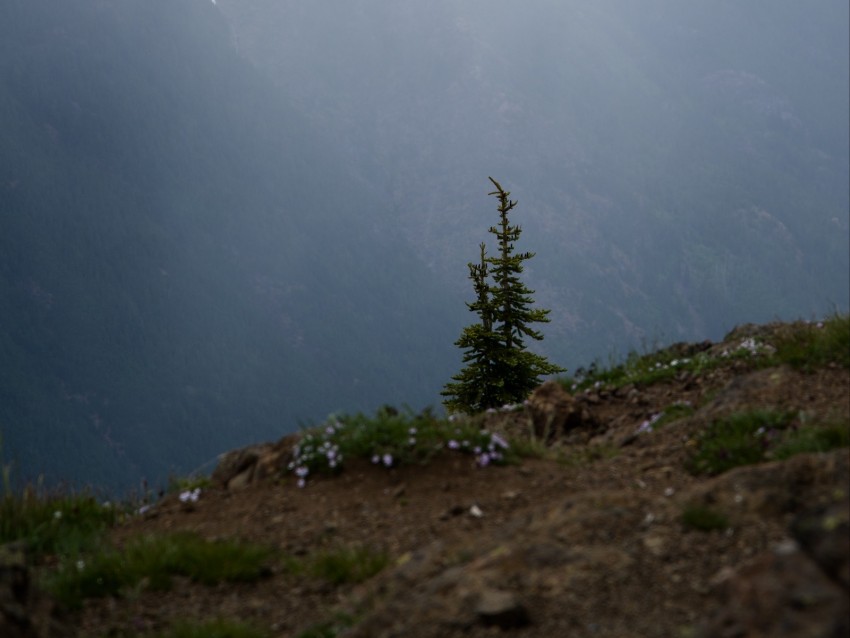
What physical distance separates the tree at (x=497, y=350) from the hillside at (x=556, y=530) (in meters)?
8.06

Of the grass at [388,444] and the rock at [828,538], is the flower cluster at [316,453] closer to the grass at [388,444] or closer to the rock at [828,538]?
the grass at [388,444]

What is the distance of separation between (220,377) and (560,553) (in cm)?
19756

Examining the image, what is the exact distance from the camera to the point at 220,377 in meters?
196

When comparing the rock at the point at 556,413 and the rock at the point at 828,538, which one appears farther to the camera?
the rock at the point at 556,413

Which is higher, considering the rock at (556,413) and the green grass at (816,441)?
the rock at (556,413)

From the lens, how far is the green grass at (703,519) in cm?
537

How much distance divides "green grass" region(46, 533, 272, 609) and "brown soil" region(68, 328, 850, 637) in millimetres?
120

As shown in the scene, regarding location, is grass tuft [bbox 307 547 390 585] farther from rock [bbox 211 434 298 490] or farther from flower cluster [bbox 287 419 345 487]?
rock [bbox 211 434 298 490]

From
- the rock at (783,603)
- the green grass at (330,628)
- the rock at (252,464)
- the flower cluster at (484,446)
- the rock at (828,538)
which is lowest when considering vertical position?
the rock at (783,603)

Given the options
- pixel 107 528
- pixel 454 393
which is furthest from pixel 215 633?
pixel 454 393

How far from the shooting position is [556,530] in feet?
18.2

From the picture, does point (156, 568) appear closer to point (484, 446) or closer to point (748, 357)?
point (484, 446)

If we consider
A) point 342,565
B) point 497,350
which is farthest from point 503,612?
point 497,350

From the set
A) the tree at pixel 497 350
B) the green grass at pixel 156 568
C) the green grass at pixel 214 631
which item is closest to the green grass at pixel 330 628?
the green grass at pixel 214 631
